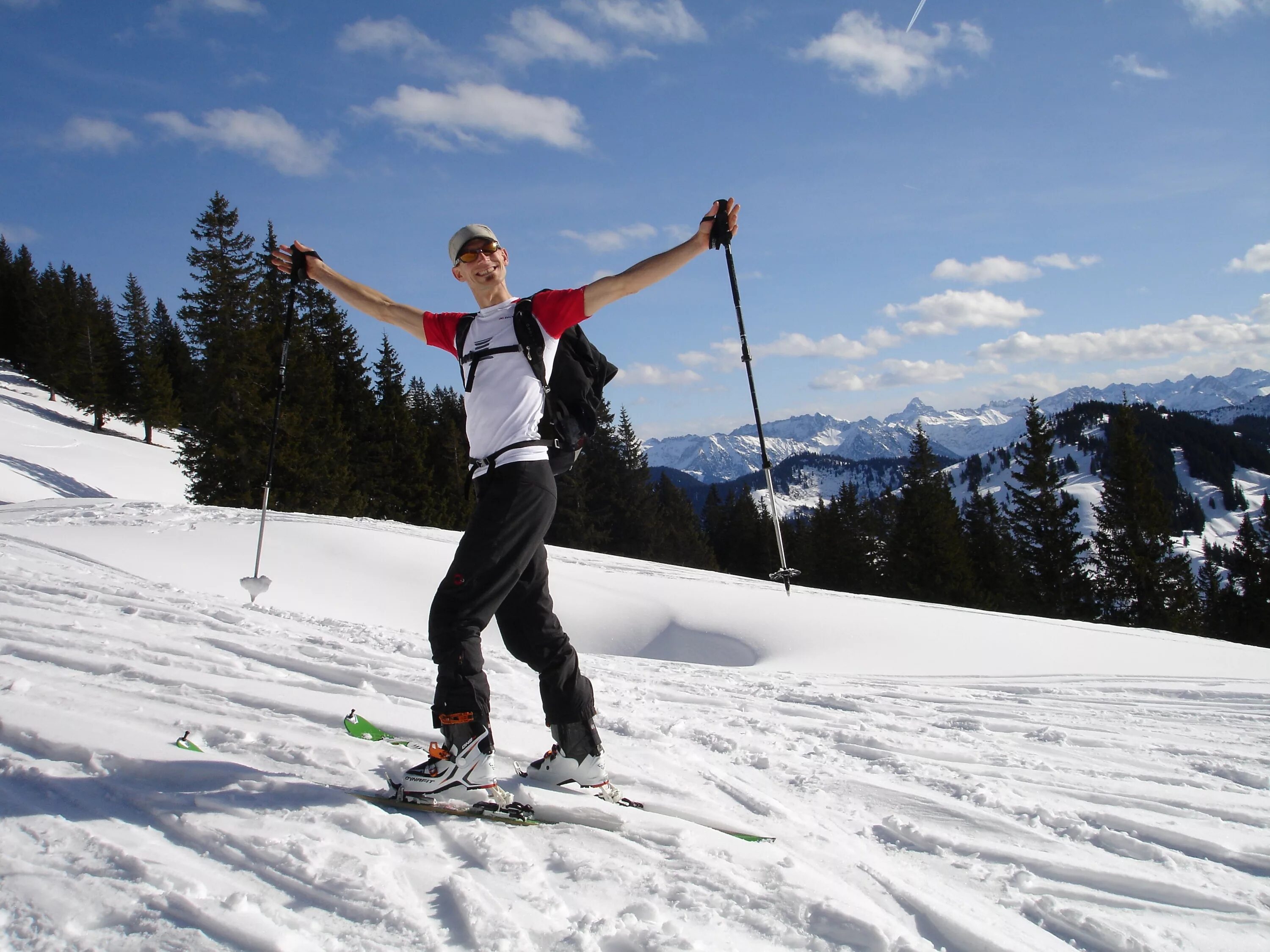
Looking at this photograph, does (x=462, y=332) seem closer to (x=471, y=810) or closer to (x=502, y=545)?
(x=502, y=545)

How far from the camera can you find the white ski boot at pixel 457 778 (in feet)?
9.50

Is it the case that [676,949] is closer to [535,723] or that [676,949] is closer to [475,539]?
[475,539]

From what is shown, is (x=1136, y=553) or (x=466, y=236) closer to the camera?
A: (x=466, y=236)

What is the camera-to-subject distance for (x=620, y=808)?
308 centimetres

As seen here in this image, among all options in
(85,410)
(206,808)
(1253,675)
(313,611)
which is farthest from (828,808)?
(85,410)

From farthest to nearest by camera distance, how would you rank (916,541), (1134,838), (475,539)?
(916,541), (1134,838), (475,539)

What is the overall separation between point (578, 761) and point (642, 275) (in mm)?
2214

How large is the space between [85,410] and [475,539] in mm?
53861

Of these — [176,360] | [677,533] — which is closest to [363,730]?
[677,533]

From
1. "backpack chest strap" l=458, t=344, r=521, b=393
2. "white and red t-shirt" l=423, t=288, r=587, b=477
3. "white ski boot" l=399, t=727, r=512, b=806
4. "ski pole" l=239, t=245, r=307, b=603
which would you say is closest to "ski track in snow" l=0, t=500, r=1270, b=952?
"white ski boot" l=399, t=727, r=512, b=806

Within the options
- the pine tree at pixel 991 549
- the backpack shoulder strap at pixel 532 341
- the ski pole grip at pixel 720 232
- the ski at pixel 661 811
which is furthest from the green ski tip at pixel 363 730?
the pine tree at pixel 991 549

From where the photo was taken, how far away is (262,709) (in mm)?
3979

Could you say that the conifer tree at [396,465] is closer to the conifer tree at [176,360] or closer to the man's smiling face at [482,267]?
the conifer tree at [176,360]

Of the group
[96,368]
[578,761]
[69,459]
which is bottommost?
[578,761]
